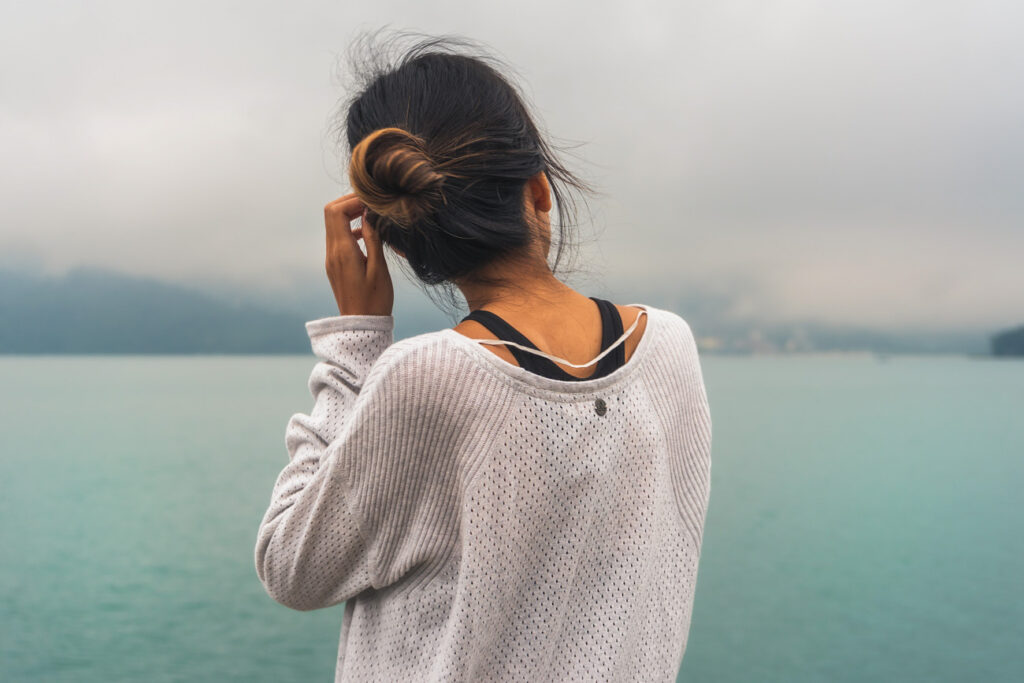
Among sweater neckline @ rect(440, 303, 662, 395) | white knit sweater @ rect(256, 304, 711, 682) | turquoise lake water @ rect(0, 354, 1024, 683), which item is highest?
sweater neckline @ rect(440, 303, 662, 395)

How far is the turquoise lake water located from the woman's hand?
16.1 ft

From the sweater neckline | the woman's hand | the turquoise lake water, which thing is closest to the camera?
the sweater neckline

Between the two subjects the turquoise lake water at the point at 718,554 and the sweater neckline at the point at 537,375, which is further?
the turquoise lake water at the point at 718,554

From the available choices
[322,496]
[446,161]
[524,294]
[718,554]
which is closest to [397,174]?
[446,161]

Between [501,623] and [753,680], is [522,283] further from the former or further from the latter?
[753,680]

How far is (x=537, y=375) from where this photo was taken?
592 mm

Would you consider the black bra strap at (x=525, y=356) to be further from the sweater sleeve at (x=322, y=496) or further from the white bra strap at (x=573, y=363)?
the sweater sleeve at (x=322, y=496)

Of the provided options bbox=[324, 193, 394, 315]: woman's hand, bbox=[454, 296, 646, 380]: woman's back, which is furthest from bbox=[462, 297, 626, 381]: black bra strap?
bbox=[324, 193, 394, 315]: woman's hand

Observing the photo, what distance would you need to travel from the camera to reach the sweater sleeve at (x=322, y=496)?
613mm

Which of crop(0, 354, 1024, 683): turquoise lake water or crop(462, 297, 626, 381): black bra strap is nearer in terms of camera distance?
crop(462, 297, 626, 381): black bra strap

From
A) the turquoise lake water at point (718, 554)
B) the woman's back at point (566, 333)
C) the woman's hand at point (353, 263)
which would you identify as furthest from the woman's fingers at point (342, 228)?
the turquoise lake water at point (718, 554)

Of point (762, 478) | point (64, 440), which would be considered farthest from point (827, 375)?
point (64, 440)

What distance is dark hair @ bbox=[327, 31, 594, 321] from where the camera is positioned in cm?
60

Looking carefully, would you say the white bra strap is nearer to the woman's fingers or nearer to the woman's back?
the woman's back
